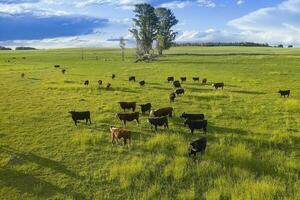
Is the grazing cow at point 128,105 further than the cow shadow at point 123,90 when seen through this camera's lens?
No

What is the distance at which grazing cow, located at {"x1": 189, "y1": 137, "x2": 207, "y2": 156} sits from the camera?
17.1 m

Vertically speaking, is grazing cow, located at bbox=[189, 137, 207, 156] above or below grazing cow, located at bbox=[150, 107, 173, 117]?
below

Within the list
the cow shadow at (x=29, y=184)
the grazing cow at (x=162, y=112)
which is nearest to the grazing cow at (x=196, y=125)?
the grazing cow at (x=162, y=112)

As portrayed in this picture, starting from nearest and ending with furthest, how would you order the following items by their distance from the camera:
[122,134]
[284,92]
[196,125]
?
[122,134], [196,125], [284,92]

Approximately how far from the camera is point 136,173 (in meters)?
15.6

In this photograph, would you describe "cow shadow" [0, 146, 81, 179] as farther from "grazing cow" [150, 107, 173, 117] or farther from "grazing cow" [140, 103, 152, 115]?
"grazing cow" [140, 103, 152, 115]

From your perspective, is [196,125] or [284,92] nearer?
[196,125]

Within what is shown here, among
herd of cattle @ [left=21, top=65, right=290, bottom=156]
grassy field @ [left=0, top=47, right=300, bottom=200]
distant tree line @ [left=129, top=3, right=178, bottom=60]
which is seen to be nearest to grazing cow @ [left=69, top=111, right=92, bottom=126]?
herd of cattle @ [left=21, top=65, right=290, bottom=156]

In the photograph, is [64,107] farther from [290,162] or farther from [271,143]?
[290,162]

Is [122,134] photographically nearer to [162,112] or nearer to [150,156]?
[150,156]

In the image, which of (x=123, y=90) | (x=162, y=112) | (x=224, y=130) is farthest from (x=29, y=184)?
(x=123, y=90)

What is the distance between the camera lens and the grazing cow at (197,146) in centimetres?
1711

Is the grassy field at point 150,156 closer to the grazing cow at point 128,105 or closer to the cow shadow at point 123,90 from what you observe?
the grazing cow at point 128,105

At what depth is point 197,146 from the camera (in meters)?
17.3
